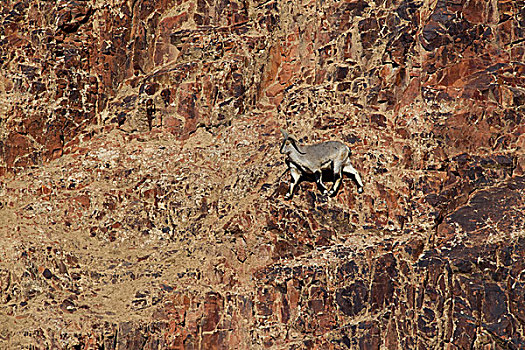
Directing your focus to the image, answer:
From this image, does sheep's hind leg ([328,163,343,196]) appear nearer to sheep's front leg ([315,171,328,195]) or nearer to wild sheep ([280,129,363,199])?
wild sheep ([280,129,363,199])

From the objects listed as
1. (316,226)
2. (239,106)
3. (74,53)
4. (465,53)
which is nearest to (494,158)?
(465,53)

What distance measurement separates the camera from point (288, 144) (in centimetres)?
1708

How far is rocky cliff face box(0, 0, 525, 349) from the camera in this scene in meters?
16.9

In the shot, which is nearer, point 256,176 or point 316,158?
point 316,158

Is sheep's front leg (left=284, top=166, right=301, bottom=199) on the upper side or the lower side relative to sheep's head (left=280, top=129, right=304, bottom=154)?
lower

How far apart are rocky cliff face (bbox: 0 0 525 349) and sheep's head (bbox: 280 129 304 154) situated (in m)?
0.84

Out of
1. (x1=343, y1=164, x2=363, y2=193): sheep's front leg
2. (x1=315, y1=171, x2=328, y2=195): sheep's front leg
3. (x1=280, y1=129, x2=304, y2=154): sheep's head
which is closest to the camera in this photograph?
(x1=280, y1=129, x2=304, y2=154): sheep's head

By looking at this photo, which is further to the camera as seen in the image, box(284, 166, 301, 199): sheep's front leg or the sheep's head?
box(284, 166, 301, 199): sheep's front leg

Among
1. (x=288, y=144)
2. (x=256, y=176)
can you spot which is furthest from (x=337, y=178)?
(x=256, y=176)

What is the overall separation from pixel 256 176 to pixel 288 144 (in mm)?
1300

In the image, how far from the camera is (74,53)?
63.1ft

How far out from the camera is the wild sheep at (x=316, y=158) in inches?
672

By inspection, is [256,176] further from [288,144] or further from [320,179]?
[320,179]

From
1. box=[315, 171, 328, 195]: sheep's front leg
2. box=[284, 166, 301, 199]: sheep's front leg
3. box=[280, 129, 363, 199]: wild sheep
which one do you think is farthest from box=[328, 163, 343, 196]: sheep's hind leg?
box=[284, 166, 301, 199]: sheep's front leg
